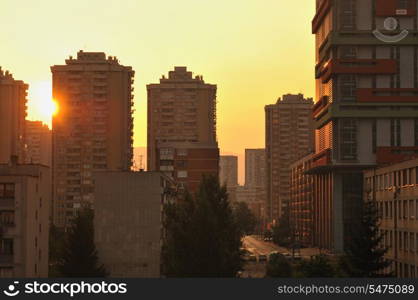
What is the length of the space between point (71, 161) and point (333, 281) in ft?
521

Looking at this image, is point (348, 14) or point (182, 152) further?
point (182, 152)

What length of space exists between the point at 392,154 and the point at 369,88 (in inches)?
418

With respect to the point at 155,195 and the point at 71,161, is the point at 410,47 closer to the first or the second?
the point at 155,195

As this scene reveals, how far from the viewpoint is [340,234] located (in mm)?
139250

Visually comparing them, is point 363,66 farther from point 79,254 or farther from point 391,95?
point 79,254

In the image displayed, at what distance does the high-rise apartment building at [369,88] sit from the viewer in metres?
135

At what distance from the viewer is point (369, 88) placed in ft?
443

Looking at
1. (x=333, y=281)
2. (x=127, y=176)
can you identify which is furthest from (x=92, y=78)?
(x=333, y=281)

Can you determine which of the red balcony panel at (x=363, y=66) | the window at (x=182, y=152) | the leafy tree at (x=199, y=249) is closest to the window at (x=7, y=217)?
the leafy tree at (x=199, y=249)

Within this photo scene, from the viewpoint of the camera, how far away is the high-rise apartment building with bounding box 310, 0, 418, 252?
442 feet

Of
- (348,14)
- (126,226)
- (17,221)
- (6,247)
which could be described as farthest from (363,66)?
(6,247)

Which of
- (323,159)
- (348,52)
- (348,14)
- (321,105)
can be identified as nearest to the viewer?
(348,52)

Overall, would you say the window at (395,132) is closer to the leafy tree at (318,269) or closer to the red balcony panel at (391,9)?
the red balcony panel at (391,9)

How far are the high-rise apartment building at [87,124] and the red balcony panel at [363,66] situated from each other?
6375cm
